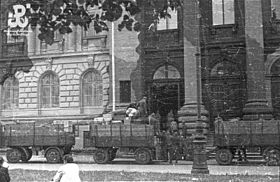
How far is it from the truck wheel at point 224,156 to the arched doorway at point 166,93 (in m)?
7.47

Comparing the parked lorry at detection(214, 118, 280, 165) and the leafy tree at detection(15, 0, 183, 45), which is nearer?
the leafy tree at detection(15, 0, 183, 45)

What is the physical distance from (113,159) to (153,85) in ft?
27.7

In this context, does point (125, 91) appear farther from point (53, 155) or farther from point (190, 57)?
point (53, 155)

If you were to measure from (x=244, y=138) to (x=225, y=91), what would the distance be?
7.56m

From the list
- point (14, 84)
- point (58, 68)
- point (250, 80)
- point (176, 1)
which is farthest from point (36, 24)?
point (14, 84)

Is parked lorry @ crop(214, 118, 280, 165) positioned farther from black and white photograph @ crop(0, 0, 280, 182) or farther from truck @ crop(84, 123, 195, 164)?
truck @ crop(84, 123, 195, 164)

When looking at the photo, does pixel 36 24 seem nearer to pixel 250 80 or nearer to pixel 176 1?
pixel 176 1

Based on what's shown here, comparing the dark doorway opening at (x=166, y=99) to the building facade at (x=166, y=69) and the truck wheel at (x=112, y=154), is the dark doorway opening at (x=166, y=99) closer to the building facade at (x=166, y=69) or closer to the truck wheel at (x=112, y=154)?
the building facade at (x=166, y=69)

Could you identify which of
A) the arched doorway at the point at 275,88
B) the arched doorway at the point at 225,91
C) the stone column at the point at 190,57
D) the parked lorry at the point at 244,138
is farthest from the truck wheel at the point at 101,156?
the arched doorway at the point at 275,88

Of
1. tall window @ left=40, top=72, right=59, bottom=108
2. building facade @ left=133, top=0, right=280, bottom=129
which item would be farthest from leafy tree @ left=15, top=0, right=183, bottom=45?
tall window @ left=40, top=72, right=59, bottom=108

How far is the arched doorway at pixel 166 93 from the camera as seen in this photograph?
28516 millimetres

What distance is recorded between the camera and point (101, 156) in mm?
21844

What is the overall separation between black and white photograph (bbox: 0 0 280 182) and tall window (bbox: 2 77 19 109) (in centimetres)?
7

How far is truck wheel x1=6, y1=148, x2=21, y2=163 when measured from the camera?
73.7 ft
